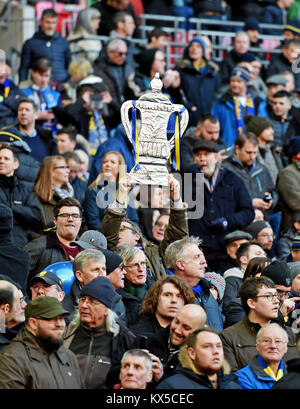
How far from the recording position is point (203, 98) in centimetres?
1881

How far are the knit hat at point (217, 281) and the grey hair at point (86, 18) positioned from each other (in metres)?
7.65

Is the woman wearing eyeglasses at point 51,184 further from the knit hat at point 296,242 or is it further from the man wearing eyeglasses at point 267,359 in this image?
the man wearing eyeglasses at point 267,359

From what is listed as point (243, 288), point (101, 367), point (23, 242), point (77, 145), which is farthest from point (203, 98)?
point (101, 367)

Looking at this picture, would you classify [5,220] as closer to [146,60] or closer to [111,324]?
Result: [111,324]

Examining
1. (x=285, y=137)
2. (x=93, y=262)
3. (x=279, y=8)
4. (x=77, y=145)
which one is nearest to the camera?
(x=93, y=262)

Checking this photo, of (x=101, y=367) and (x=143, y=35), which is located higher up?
(x=143, y=35)

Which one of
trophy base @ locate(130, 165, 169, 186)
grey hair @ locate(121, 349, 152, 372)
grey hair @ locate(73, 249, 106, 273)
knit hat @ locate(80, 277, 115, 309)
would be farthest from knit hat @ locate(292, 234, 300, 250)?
grey hair @ locate(121, 349, 152, 372)

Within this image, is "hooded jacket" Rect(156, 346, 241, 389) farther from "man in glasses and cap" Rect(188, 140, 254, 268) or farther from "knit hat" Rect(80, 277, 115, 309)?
"man in glasses and cap" Rect(188, 140, 254, 268)

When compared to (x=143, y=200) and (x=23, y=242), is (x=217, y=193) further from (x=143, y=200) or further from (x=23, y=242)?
(x=23, y=242)

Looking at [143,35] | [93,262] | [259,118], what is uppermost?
[143,35]

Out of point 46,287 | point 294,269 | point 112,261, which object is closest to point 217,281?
point 294,269

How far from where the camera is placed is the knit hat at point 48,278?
10.6 m

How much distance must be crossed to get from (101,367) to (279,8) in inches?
558

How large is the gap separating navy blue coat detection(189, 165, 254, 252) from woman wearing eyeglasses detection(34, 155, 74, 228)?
1476mm
